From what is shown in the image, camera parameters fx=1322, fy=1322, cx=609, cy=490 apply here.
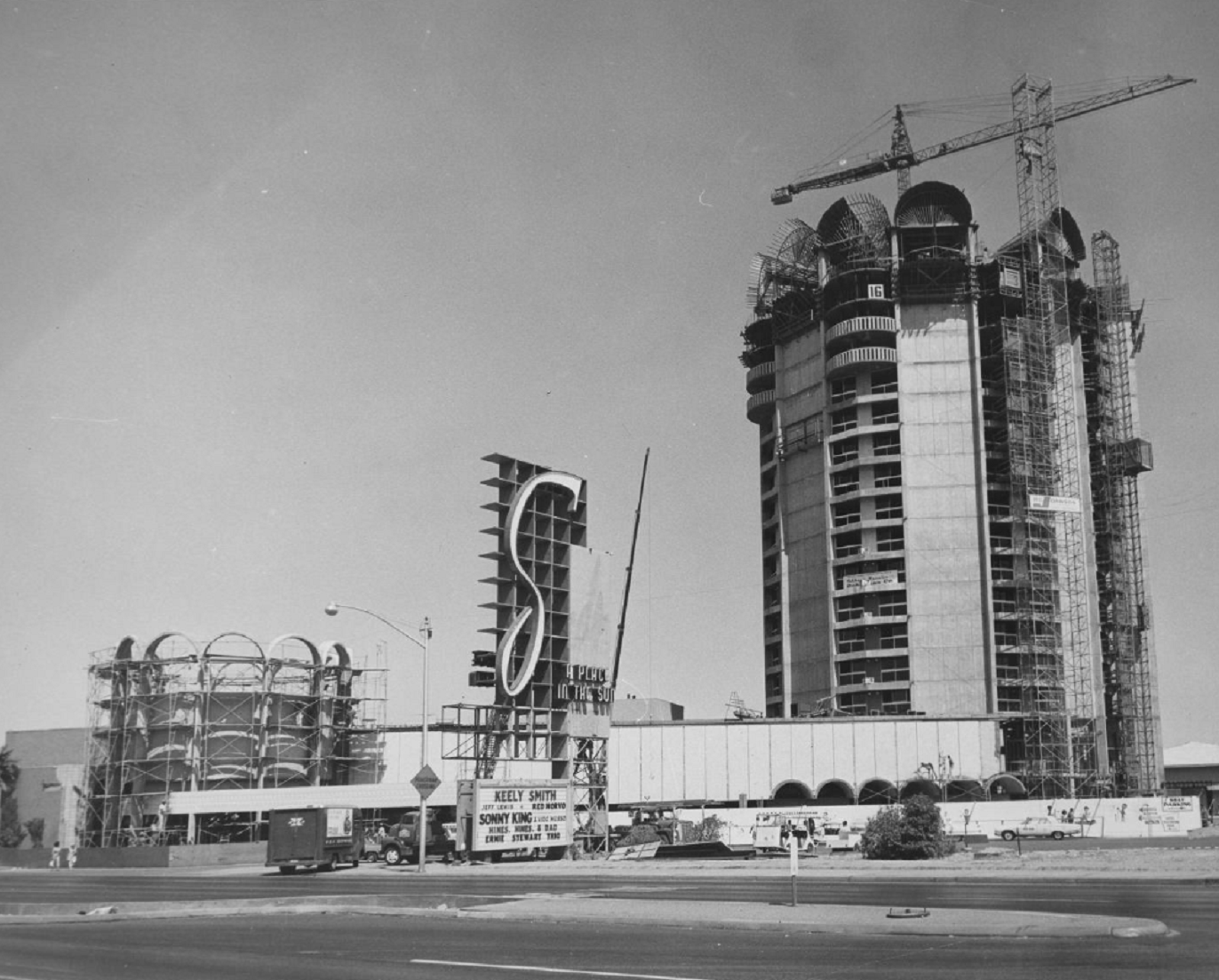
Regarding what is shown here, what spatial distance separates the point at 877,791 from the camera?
345 feet

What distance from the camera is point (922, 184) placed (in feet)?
418

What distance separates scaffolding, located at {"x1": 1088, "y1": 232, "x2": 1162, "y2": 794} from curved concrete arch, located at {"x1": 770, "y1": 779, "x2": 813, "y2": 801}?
119 ft

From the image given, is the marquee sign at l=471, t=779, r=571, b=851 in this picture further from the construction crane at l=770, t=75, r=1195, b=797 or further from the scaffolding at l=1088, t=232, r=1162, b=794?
the scaffolding at l=1088, t=232, r=1162, b=794

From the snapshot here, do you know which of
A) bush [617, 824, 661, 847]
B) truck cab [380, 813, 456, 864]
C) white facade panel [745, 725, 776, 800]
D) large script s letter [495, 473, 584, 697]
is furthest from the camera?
white facade panel [745, 725, 776, 800]

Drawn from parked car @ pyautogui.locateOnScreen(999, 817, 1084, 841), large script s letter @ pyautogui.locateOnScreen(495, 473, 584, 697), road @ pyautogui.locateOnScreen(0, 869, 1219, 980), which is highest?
large script s letter @ pyautogui.locateOnScreen(495, 473, 584, 697)

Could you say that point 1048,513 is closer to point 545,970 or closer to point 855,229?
point 855,229

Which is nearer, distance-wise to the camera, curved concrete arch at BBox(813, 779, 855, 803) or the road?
the road

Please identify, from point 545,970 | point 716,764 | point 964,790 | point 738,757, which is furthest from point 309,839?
point 964,790

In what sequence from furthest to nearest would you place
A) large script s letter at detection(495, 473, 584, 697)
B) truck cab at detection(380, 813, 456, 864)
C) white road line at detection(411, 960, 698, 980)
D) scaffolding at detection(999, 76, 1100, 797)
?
1. scaffolding at detection(999, 76, 1100, 797)
2. large script s letter at detection(495, 473, 584, 697)
3. truck cab at detection(380, 813, 456, 864)
4. white road line at detection(411, 960, 698, 980)

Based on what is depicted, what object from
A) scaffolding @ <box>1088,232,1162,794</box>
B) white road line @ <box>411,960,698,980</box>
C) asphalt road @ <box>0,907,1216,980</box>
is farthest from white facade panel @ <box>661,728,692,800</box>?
white road line @ <box>411,960,698,980</box>

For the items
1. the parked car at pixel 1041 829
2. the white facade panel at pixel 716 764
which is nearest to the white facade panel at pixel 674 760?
the white facade panel at pixel 716 764

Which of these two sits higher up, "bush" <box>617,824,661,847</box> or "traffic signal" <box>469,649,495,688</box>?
"traffic signal" <box>469,649,495,688</box>

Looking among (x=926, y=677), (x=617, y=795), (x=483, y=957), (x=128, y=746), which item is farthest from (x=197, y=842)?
(x=483, y=957)

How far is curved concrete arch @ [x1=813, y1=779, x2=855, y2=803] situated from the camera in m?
104
